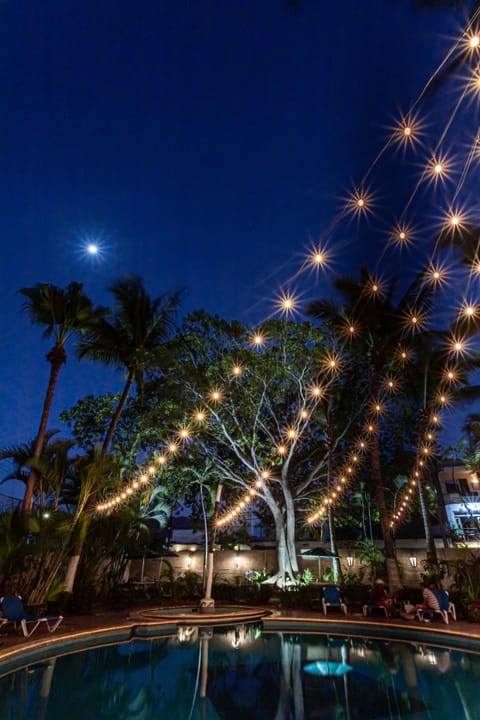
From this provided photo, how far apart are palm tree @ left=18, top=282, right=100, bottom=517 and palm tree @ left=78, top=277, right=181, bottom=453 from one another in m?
2.31

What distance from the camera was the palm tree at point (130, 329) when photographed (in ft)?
53.1

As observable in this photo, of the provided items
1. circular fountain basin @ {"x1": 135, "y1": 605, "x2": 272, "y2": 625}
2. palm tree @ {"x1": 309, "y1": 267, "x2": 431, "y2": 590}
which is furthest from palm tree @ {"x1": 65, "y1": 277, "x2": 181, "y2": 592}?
circular fountain basin @ {"x1": 135, "y1": 605, "x2": 272, "y2": 625}

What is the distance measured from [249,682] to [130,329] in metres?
12.7

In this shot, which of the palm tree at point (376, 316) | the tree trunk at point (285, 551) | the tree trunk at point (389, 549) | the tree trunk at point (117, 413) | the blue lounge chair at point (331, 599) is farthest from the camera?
the tree trunk at point (285, 551)

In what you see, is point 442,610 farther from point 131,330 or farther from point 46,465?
point 131,330

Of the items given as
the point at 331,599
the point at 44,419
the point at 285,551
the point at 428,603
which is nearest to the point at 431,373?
the point at 428,603

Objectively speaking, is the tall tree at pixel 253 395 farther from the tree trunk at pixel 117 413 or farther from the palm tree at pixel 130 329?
the tree trunk at pixel 117 413

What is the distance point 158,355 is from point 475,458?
37.5 feet

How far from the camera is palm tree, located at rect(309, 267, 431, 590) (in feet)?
45.7

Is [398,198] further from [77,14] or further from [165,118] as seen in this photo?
[165,118]

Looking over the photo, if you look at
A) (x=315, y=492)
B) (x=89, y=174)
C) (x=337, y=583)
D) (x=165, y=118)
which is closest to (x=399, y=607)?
→ (x=337, y=583)

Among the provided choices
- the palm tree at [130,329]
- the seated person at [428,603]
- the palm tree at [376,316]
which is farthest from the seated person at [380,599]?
the palm tree at [130,329]

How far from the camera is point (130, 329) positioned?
644 inches

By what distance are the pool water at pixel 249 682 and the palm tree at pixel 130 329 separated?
975 centimetres
